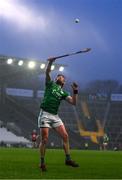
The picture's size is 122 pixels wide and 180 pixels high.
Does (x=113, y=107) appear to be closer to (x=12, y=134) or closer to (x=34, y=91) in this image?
(x=34, y=91)

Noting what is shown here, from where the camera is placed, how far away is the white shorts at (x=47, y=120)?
10.5 metres

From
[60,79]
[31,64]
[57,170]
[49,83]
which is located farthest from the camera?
[31,64]

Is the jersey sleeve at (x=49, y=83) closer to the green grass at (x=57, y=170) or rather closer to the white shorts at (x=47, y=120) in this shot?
the white shorts at (x=47, y=120)

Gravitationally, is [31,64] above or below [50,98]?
Answer: above

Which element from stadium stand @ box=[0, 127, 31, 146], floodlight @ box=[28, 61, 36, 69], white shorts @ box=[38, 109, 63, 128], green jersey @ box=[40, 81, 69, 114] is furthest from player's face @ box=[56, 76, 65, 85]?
floodlight @ box=[28, 61, 36, 69]

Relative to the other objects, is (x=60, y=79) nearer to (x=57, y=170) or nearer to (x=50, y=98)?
(x=50, y=98)

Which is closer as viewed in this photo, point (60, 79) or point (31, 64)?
point (60, 79)

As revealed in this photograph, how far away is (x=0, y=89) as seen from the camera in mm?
66062

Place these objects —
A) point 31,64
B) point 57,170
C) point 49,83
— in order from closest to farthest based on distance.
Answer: point 57,170 < point 49,83 < point 31,64

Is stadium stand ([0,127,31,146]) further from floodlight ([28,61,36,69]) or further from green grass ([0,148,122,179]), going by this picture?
green grass ([0,148,122,179])

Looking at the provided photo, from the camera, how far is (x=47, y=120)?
34.5 ft

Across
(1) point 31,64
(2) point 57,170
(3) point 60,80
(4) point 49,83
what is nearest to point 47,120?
(4) point 49,83

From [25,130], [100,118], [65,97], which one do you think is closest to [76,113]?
[100,118]

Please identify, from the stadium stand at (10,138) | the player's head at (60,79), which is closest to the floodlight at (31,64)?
the stadium stand at (10,138)
